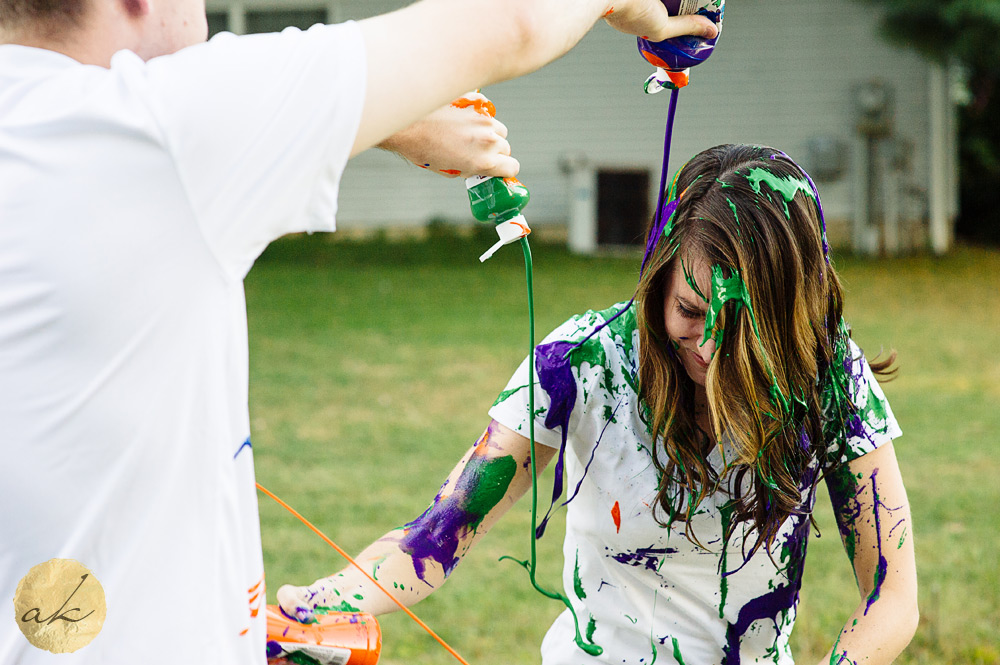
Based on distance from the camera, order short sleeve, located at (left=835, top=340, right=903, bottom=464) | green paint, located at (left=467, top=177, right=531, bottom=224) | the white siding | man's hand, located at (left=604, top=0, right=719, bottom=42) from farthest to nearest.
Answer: the white siding
short sleeve, located at (left=835, top=340, right=903, bottom=464)
green paint, located at (left=467, top=177, right=531, bottom=224)
man's hand, located at (left=604, top=0, right=719, bottom=42)

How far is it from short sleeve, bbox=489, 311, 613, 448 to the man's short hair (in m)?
1.20

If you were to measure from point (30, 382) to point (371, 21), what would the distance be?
0.53 m

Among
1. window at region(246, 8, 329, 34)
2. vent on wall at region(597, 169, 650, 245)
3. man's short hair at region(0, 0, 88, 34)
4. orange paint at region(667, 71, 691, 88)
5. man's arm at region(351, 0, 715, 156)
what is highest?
man's short hair at region(0, 0, 88, 34)

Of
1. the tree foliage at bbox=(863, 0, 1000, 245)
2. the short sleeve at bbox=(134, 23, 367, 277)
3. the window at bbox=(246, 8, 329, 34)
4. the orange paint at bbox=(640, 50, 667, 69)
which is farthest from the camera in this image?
the window at bbox=(246, 8, 329, 34)

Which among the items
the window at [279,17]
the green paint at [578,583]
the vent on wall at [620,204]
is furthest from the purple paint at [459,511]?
the window at [279,17]

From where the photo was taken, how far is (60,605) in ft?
3.42

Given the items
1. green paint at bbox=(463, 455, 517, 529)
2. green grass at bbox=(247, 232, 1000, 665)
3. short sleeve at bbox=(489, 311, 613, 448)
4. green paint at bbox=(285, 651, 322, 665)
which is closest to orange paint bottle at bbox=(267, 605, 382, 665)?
green paint at bbox=(285, 651, 322, 665)

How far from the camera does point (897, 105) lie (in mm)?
14594

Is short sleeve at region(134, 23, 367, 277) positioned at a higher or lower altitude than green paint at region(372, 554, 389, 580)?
higher

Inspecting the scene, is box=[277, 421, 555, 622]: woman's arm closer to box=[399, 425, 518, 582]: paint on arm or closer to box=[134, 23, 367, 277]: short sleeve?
box=[399, 425, 518, 582]: paint on arm

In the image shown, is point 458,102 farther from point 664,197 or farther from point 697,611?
point 697,611

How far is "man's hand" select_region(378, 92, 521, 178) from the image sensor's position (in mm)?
1399

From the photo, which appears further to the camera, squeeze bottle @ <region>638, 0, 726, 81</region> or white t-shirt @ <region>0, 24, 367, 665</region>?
squeeze bottle @ <region>638, 0, 726, 81</region>

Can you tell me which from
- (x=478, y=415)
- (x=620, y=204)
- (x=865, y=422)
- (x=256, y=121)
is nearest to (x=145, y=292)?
(x=256, y=121)
